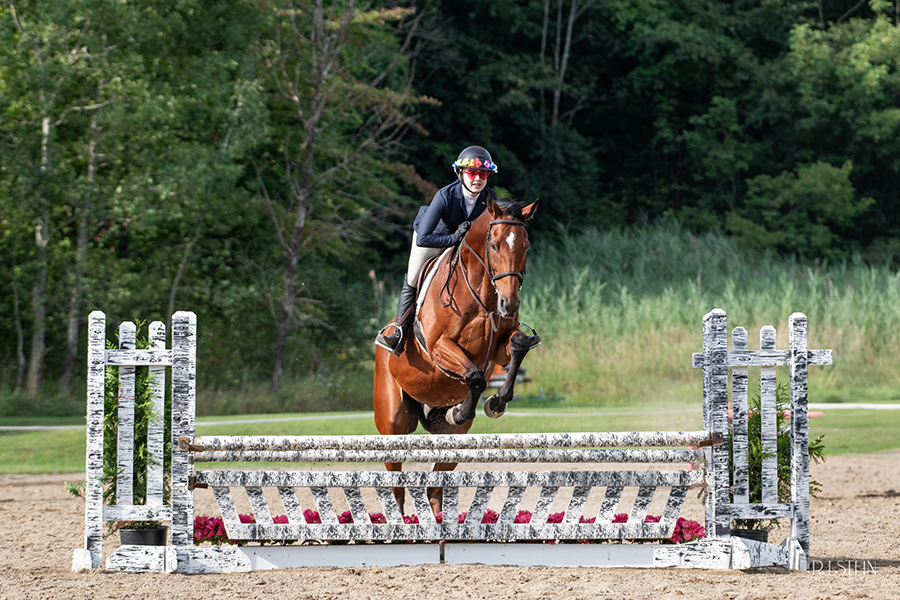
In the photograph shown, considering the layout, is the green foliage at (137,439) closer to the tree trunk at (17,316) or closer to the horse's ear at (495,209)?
the horse's ear at (495,209)

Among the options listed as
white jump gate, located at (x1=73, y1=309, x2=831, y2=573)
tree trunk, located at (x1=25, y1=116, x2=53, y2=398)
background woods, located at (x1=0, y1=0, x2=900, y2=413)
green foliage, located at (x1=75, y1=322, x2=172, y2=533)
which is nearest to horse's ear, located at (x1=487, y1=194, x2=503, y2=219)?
white jump gate, located at (x1=73, y1=309, x2=831, y2=573)

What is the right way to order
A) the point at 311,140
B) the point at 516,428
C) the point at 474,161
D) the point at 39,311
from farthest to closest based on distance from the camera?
the point at 311,140 < the point at 39,311 < the point at 516,428 < the point at 474,161

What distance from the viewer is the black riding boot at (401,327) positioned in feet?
19.7

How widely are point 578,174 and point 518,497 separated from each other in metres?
26.5

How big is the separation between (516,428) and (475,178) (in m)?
6.63

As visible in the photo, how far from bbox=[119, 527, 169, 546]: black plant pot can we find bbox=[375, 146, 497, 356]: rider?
1534 millimetres

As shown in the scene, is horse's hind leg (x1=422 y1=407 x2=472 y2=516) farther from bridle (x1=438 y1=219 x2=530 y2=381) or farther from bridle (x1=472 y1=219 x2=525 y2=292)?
bridle (x1=472 y1=219 x2=525 y2=292)

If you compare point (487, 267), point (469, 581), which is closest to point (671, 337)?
A: point (487, 267)

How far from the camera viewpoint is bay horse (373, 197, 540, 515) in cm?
532

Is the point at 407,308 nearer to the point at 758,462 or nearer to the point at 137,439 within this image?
the point at 137,439

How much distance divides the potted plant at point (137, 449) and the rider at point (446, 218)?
126cm

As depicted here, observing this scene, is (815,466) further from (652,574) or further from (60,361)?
(60,361)

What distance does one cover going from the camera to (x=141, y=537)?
551 centimetres

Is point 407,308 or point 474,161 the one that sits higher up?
point 474,161
